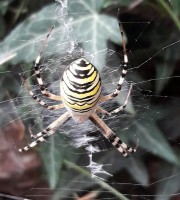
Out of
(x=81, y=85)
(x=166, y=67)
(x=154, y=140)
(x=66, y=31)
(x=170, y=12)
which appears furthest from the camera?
(x=154, y=140)

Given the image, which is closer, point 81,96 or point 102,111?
point 81,96

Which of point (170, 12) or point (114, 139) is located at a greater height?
point (170, 12)

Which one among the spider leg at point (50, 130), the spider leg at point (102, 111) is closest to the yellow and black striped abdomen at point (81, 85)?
the spider leg at point (102, 111)

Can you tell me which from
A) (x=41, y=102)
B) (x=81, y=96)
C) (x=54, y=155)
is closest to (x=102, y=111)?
(x=41, y=102)

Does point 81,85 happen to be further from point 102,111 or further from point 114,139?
point 114,139

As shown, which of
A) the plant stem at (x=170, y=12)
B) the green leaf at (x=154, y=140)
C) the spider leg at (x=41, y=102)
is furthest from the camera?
the green leaf at (x=154, y=140)

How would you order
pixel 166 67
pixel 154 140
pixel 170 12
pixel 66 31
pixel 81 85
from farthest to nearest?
pixel 154 140, pixel 166 67, pixel 170 12, pixel 66 31, pixel 81 85

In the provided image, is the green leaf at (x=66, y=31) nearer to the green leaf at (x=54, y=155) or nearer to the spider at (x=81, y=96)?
the spider at (x=81, y=96)

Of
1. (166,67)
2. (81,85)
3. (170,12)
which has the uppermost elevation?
(170,12)

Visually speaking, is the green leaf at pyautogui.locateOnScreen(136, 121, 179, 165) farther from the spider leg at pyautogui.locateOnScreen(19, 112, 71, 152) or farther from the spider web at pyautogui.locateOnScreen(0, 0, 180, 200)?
the spider leg at pyautogui.locateOnScreen(19, 112, 71, 152)

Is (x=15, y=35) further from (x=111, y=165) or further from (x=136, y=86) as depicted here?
(x=111, y=165)

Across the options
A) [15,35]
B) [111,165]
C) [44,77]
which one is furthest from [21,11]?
[111,165]
